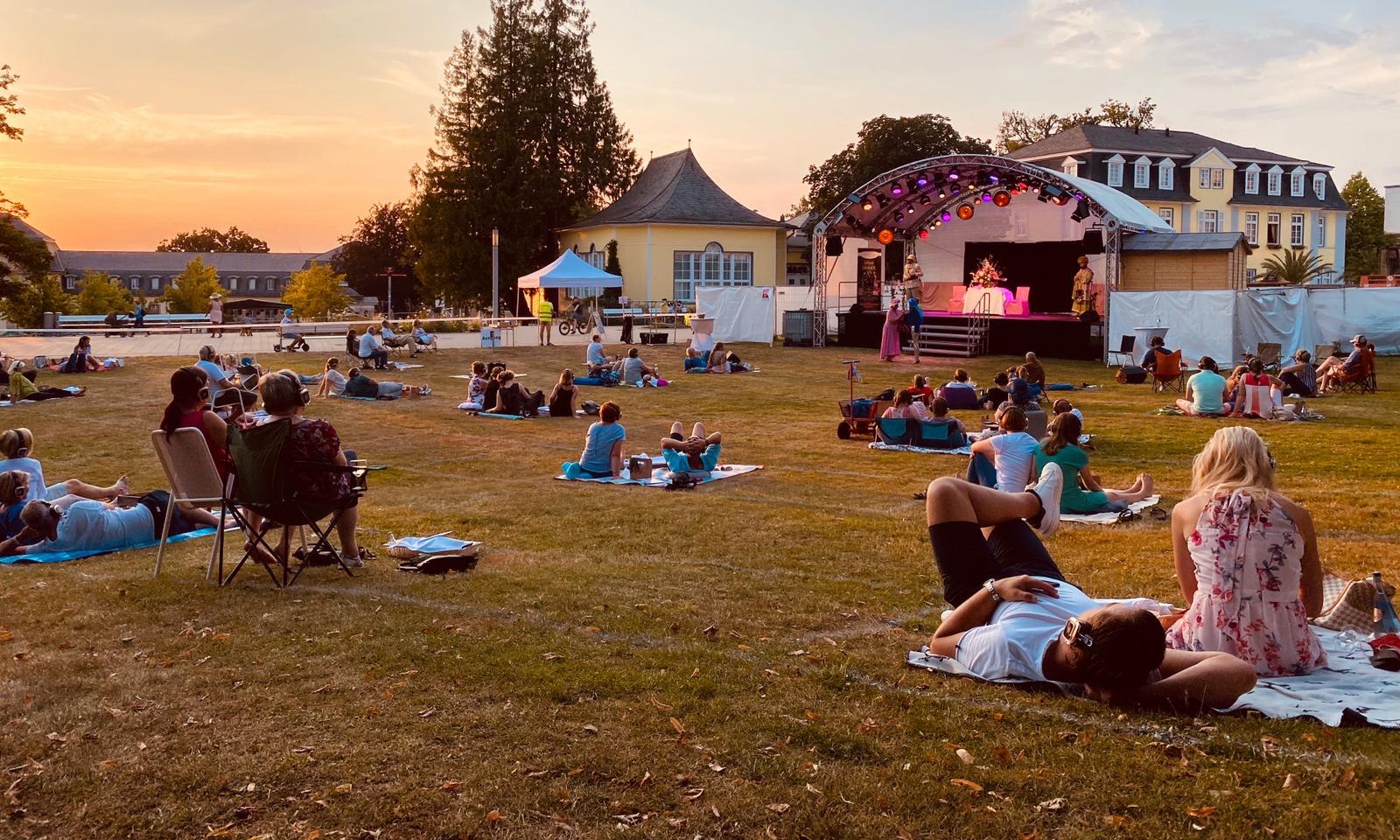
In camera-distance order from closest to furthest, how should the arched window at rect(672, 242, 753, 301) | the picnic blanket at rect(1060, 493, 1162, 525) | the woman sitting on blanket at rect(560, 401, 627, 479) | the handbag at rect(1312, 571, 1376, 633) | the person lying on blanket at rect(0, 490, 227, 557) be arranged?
the handbag at rect(1312, 571, 1376, 633) → the person lying on blanket at rect(0, 490, 227, 557) → the picnic blanket at rect(1060, 493, 1162, 525) → the woman sitting on blanket at rect(560, 401, 627, 479) → the arched window at rect(672, 242, 753, 301)

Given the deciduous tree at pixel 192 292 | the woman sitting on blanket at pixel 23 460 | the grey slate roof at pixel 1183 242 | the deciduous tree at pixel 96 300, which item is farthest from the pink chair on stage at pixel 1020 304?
the deciduous tree at pixel 192 292

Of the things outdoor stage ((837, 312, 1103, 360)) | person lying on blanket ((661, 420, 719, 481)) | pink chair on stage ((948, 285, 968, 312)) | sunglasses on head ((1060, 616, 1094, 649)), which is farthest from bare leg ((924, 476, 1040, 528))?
pink chair on stage ((948, 285, 968, 312))

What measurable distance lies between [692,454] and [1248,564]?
7501 millimetres

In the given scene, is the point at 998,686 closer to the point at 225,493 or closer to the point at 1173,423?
the point at 225,493

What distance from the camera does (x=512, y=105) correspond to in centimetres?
5509

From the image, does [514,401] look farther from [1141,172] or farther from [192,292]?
[192,292]

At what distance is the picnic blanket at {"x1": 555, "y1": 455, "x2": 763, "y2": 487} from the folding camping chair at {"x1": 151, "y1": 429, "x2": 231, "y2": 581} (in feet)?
15.3

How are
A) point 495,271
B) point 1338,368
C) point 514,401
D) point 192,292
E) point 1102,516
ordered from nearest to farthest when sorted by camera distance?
point 1102,516, point 514,401, point 1338,368, point 495,271, point 192,292

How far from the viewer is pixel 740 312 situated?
3612cm

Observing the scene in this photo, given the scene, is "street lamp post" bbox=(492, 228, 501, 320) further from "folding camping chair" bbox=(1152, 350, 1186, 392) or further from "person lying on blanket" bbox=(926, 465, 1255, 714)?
"person lying on blanket" bbox=(926, 465, 1255, 714)

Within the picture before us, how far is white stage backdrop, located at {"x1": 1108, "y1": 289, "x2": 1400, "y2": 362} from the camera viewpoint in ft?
87.2

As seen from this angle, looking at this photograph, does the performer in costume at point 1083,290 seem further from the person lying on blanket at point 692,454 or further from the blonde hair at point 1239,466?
the blonde hair at point 1239,466

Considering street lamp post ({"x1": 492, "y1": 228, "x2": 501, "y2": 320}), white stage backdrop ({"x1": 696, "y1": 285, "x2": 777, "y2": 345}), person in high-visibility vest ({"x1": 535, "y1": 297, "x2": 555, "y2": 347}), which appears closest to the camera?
person in high-visibility vest ({"x1": 535, "y1": 297, "x2": 555, "y2": 347})

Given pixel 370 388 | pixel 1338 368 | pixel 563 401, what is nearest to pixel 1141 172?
pixel 1338 368
